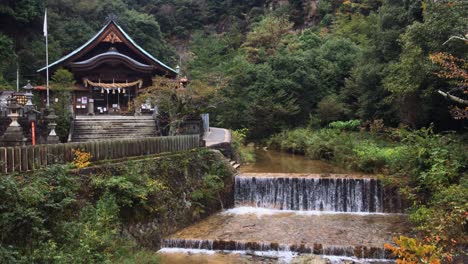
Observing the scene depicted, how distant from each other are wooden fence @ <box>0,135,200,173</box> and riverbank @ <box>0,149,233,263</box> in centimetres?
43

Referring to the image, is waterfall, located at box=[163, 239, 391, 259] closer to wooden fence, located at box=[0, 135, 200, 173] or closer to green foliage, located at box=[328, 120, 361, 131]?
wooden fence, located at box=[0, 135, 200, 173]

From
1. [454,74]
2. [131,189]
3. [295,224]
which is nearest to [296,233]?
[295,224]

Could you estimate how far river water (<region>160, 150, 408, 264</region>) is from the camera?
39.5ft

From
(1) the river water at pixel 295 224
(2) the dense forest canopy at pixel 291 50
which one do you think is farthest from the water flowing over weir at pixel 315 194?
(2) the dense forest canopy at pixel 291 50

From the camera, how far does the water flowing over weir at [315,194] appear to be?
54.3ft

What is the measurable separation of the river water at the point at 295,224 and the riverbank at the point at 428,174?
1245 millimetres

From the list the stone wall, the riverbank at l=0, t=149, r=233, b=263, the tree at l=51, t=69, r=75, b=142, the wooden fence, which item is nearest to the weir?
the stone wall

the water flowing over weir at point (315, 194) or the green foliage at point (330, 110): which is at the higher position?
the green foliage at point (330, 110)

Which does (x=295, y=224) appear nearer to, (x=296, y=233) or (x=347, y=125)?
(x=296, y=233)

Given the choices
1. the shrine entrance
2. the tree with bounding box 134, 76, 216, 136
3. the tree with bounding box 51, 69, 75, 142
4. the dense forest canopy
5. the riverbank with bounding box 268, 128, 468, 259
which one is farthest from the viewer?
the shrine entrance

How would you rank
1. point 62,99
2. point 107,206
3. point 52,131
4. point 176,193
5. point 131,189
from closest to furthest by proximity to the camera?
point 107,206 < point 131,189 < point 176,193 < point 52,131 < point 62,99

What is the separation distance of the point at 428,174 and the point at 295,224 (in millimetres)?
5080

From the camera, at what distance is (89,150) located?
40.2ft

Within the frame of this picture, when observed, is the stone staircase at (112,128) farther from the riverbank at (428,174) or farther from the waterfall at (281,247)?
the riverbank at (428,174)
